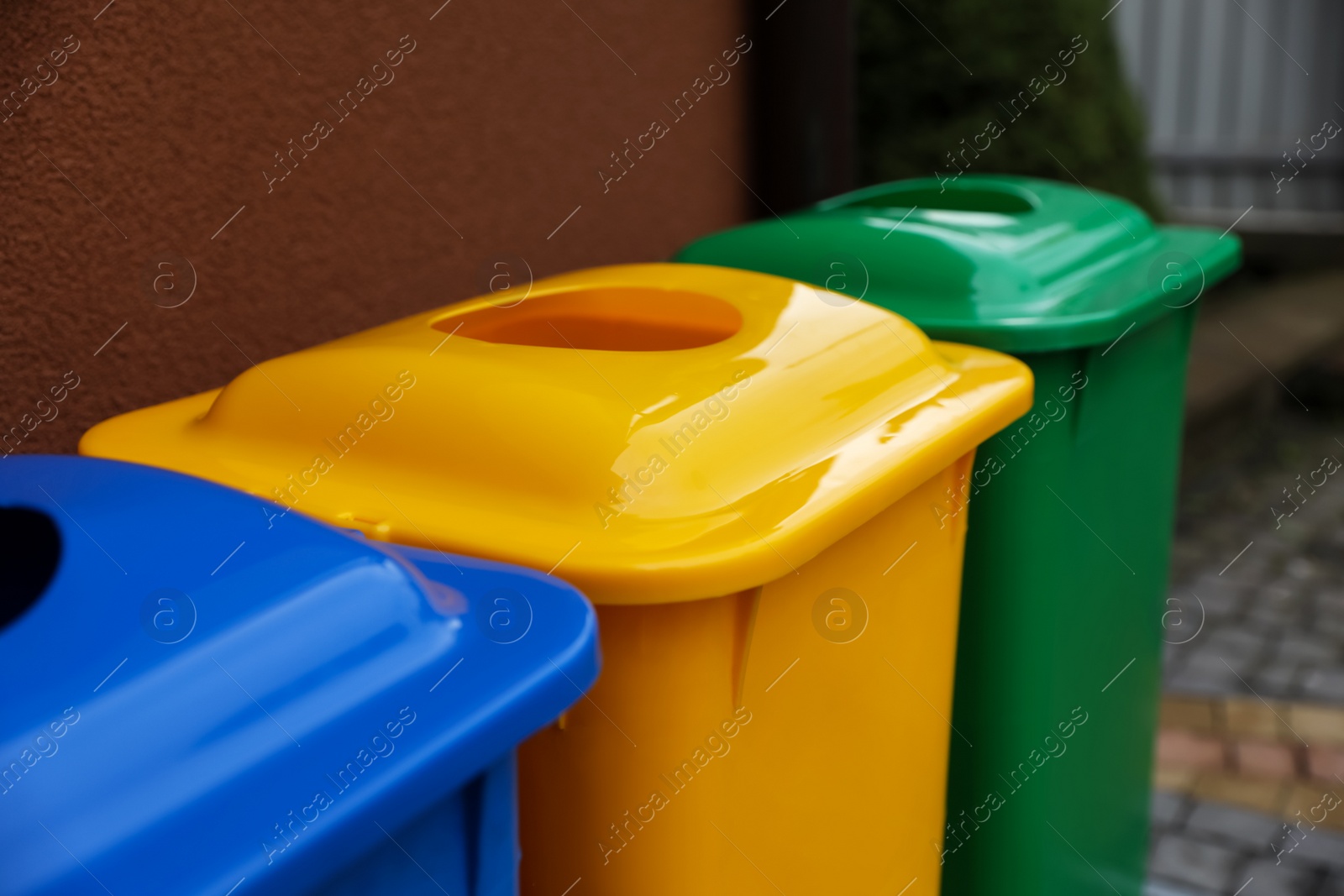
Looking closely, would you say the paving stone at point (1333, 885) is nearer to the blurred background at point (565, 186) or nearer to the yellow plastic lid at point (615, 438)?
the blurred background at point (565, 186)

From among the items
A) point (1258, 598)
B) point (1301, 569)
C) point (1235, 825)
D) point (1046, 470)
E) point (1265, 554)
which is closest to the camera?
point (1046, 470)

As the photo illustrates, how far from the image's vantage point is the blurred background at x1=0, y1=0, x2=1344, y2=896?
173 cm

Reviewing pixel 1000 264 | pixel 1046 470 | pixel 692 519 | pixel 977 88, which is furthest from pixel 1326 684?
pixel 692 519

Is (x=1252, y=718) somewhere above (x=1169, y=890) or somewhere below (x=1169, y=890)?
below

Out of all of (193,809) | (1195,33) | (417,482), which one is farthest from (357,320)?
(1195,33)

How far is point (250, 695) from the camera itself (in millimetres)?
774

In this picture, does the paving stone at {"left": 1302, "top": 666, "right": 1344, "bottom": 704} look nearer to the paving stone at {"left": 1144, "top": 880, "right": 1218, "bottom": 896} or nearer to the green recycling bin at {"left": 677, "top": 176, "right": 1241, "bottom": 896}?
the paving stone at {"left": 1144, "top": 880, "right": 1218, "bottom": 896}

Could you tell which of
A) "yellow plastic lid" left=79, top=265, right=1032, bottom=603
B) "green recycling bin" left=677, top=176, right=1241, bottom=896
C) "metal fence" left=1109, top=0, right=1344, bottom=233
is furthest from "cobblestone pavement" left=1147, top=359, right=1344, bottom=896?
"metal fence" left=1109, top=0, right=1344, bottom=233

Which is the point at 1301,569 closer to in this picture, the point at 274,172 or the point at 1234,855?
the point at 1234,855

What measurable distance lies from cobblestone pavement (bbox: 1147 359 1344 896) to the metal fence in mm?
2768

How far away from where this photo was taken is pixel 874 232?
5.87 ft

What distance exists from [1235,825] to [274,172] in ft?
9.54

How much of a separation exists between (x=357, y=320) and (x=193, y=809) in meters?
1.63

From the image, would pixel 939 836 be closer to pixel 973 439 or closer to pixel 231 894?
pixel 973 439
